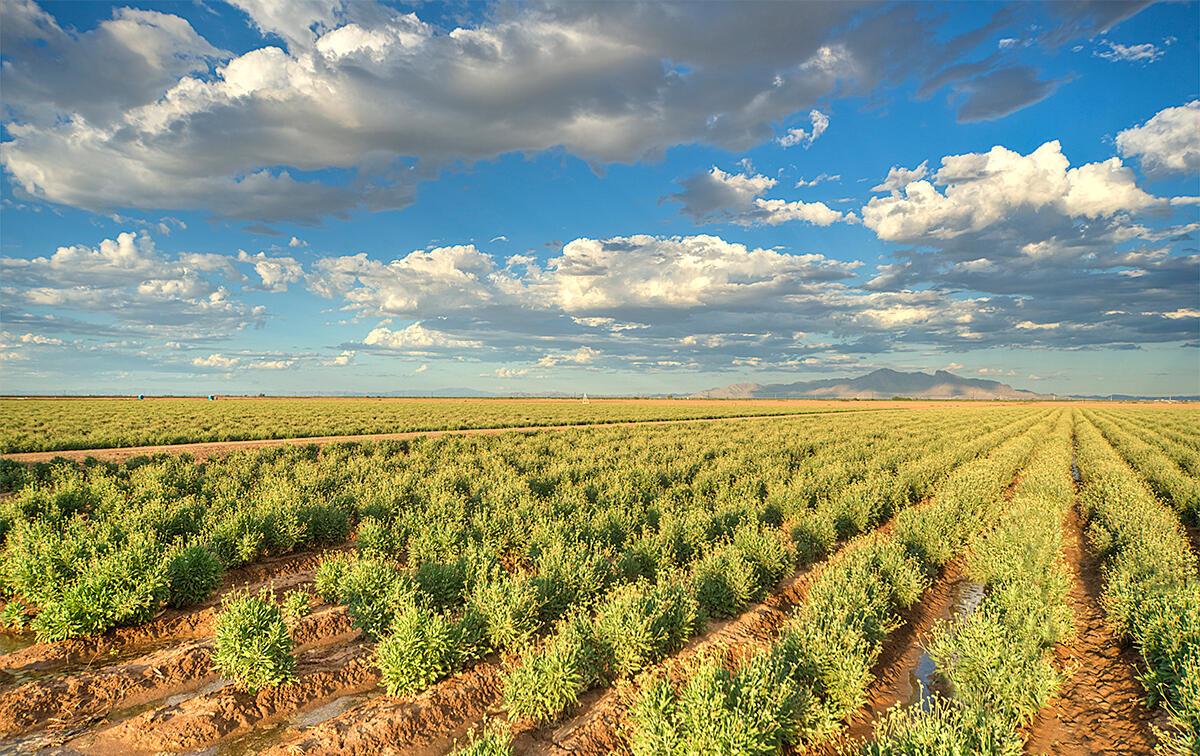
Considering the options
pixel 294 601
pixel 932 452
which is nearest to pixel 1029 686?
pixel 294 601

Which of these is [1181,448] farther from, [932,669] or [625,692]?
[625,692]

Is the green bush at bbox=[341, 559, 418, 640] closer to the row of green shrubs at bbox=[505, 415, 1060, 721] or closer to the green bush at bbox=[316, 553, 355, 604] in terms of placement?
the green bush at bbox=[316, 553, 355, 604]

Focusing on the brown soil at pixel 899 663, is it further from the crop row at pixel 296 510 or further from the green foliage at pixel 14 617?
the green foliage at pixel 14 617

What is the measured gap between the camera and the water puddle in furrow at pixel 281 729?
20.1ft

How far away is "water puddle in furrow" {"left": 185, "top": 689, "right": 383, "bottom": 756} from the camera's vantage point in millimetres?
6129

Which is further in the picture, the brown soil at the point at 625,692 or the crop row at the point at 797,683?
the brown soil at the point at 625,692

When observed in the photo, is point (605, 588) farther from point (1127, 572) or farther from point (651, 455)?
point (651, 455)

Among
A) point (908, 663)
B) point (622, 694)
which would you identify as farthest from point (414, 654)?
point (908, 663)

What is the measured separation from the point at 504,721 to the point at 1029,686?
6400 mm

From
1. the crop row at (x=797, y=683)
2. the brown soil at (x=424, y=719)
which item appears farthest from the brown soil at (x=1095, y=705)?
the brown soil at (x=424, y=719)

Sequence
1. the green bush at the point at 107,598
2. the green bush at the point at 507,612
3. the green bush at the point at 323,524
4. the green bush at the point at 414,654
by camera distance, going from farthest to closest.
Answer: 1. the green bush at the point at 323,524
2. the green bush at the point at 107,598
3. the green bush at the point at 507,612
4. the green bush at the point at 414,654

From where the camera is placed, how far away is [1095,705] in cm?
718

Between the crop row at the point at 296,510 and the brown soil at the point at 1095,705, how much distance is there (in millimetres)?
7192

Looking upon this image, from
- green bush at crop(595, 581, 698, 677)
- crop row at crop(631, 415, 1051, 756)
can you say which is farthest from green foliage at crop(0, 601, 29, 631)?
crop row at crop(631, 415, 1051, 756)
